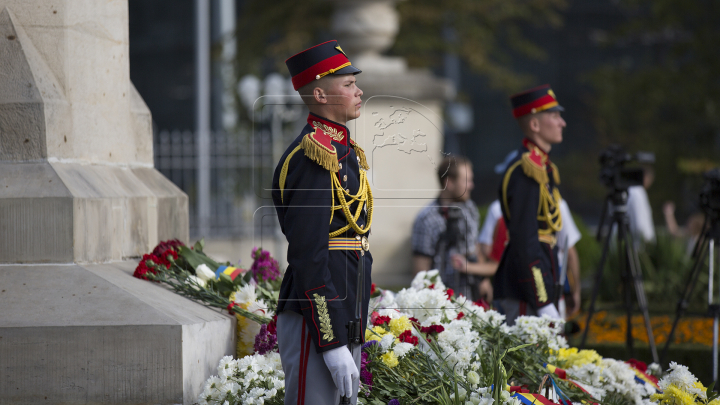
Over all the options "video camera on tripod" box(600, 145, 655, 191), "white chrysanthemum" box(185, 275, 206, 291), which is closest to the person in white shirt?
"video camera on tripod" box(600, 145, 655, 191)

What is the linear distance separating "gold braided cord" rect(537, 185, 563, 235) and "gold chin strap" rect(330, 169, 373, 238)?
1.76 m

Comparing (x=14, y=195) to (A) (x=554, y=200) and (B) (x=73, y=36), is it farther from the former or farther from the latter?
(A) (x=554, y=200)

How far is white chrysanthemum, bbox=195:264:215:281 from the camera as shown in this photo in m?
3.66

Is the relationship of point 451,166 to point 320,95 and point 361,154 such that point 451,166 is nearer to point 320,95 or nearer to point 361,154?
point 361,154

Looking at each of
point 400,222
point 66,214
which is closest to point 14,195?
point 66,214

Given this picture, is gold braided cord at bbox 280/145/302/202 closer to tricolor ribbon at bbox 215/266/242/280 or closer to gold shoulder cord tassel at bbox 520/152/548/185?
tricolor ribbon at bbox 215/266/242/280

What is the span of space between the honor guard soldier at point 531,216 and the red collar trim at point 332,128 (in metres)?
1.74

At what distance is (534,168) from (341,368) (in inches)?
82.7

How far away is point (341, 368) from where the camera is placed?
2387 mm

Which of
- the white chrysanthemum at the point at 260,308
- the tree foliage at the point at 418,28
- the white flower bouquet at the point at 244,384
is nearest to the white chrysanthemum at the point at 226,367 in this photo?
→ the white flower bouquet at the point at 244,384

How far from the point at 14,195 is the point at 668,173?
45.3ft

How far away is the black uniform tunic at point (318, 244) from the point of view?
239cm

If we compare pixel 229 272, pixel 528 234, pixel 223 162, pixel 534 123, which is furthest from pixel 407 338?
pixel 223 162

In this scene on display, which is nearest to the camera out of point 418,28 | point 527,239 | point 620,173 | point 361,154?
point 361,154
